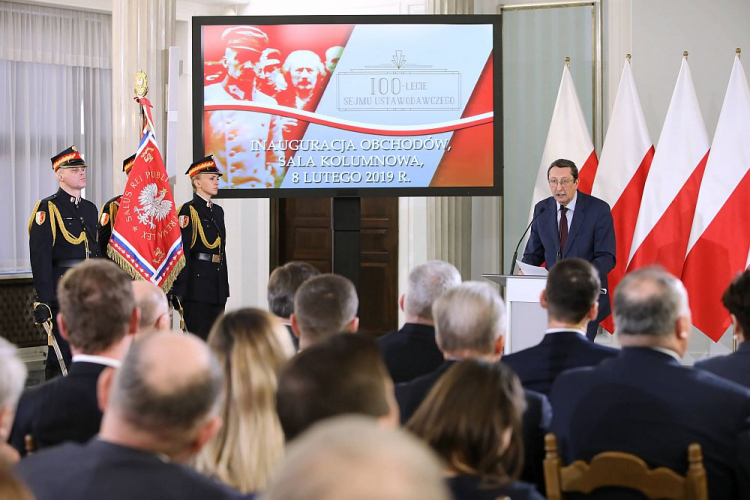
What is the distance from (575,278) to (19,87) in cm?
629

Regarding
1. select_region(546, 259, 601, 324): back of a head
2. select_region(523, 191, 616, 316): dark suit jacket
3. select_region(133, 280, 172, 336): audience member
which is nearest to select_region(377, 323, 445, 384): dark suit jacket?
select_region(546, 259, 601, 324): back of a head

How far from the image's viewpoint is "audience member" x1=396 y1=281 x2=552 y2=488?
2268 mm

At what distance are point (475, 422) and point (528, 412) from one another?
0.81 m

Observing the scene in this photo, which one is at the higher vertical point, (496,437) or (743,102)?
(743,102)

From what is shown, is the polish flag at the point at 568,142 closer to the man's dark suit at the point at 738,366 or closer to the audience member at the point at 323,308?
the audience member at the point at 323,308

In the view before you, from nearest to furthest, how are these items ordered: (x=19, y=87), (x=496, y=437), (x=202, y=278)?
(x=496, y=437), (x=202, y=278), (x=19, y=87)

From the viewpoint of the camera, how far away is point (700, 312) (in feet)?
19.4

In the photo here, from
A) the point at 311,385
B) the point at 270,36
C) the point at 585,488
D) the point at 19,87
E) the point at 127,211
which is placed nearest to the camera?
the point at 311,385

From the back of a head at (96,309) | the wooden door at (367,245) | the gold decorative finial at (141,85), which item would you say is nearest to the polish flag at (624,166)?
the wooden door at (367,245)

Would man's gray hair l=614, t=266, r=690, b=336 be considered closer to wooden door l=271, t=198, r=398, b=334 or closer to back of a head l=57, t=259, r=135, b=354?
back of a head l=57, t=259, r=135, b=354

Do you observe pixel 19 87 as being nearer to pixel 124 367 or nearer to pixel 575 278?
pixel 575 278

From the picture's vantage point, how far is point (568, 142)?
21.3 ft

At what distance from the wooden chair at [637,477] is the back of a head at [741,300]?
75cm

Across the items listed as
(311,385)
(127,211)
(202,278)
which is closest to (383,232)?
(202,278)
